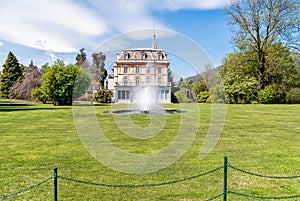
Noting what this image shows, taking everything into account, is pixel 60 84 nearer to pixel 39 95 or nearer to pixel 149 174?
pixel 39 95

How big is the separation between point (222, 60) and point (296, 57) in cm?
959

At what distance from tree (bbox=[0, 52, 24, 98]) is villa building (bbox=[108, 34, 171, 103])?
1210 inches

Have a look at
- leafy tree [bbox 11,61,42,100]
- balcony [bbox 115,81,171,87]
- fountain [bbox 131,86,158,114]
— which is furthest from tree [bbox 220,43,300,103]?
leafy tree [bbox 11,61,42,100]

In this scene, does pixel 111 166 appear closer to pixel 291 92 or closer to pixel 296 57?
pixel 291 92

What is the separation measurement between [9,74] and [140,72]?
35.6 metres

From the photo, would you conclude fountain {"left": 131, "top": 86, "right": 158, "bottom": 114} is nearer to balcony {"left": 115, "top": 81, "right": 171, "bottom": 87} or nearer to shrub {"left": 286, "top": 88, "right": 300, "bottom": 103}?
balcony {"left": 115, "top": 81, "right": 171, "bottom": 87}

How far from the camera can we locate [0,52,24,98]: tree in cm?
5056

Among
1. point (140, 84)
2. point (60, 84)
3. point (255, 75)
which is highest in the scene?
point (255, 75)

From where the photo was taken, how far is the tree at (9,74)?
166 ft

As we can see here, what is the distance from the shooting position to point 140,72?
25.8 metres

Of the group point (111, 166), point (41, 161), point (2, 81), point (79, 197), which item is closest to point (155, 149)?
point (111, 166)

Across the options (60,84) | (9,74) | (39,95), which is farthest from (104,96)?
(9,74)

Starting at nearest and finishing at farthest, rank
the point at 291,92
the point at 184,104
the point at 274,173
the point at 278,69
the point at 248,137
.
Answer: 1. the point at 274,173
2. the point at 248,137
3. the point at 184,104
4. the point at 291,92
5. the point at 278,69

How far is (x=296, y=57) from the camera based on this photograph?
37469 mm
